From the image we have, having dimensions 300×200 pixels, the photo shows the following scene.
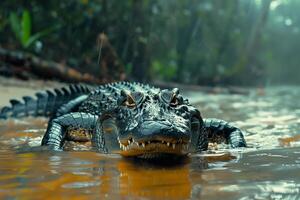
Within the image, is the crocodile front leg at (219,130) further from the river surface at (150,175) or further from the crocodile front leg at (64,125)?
the crocodile front leg at (64,125)

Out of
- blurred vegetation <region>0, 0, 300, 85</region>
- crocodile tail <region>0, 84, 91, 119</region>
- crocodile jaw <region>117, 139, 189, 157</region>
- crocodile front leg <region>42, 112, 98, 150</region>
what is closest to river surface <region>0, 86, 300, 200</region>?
crocodile jaw <region>117, 139, 189, 157</region>

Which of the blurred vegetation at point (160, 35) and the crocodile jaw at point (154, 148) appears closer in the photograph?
the crocodile jaw at point (154, 148)

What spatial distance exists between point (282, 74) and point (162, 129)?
108 feet

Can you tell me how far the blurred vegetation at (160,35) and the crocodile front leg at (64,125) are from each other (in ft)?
23.1

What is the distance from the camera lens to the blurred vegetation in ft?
40.1

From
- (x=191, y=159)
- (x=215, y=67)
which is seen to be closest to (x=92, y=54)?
(x=215, y=67)

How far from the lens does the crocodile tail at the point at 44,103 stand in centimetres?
574

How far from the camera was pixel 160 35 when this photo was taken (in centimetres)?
1770

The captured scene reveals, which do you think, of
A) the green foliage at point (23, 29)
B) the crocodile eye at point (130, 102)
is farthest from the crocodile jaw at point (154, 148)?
the green foliage at point (23, 29)

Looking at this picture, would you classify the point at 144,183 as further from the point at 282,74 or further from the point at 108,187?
the point at 282,74

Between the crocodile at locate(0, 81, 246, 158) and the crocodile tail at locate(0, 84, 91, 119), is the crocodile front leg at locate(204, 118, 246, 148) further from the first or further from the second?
the crocodile tail at locate(0, 84, 91, 119)

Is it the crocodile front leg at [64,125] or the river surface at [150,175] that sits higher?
the crocodile front leg at [64,125]

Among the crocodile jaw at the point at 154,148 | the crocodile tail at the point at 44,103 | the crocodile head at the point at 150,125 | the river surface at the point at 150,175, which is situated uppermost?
the crocodile tail at the point at 44,103

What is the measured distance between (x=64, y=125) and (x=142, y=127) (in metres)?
1.62
